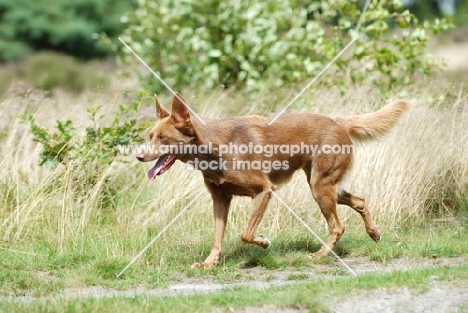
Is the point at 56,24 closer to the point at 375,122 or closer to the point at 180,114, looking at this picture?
the point at 375,122

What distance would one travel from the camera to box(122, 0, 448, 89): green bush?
12500 mm

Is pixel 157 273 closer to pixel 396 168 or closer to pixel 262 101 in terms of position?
pixel 396 168

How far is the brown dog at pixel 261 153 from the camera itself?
764 centimetres

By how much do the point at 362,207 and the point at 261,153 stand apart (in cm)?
142

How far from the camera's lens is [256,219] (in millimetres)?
7812

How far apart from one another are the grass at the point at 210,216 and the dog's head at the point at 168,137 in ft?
3.44

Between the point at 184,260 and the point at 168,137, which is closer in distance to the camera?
the point at 168,137

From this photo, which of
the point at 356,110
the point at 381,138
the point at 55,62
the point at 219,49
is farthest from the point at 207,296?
the point at 55,62

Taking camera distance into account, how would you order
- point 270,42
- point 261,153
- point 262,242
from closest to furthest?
1. point 262,242
2. point 261,153
3. point 270,42

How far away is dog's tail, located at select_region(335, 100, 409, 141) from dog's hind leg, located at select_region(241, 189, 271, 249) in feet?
4.37

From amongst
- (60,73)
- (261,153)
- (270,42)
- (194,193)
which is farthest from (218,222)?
(60,73)

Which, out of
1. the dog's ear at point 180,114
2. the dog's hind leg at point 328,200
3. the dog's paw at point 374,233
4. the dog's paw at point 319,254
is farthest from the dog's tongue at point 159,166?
the dog's paw at point 374,233

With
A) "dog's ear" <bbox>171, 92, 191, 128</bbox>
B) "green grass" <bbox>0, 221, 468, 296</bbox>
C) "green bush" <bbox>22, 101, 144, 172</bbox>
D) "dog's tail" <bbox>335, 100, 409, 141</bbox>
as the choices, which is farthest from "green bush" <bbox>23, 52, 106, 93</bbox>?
"dog's ear" <bbox>171, 92, 191, 128</bbox>

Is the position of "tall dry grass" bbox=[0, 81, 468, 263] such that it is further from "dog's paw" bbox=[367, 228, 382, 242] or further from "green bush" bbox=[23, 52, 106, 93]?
"green bush" bbox=[23, 52, 106, 93]
